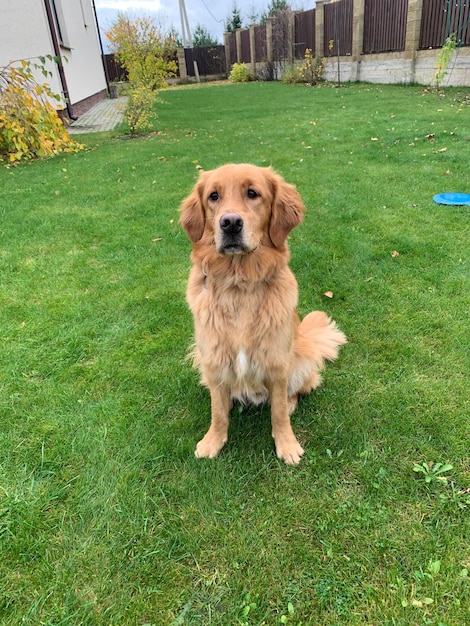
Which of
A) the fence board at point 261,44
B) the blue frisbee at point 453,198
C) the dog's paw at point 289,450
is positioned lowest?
the dog's paw at point 289,450

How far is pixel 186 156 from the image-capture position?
27.3 feet

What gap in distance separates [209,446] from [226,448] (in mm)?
102

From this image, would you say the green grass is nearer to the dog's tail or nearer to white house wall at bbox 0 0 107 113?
the dog's tail

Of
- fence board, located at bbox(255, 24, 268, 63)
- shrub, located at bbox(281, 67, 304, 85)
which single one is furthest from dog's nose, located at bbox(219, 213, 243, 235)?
fence board, located at bbox(255, 24, 268, 63)

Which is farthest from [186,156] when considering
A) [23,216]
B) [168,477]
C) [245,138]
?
[168,477]

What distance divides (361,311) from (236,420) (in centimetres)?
Answer: 148

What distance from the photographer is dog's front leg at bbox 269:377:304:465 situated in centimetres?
220

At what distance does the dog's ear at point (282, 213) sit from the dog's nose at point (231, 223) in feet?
0.89

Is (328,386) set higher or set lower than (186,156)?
lower

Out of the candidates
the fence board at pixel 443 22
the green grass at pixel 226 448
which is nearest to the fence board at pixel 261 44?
the fence board at pixel 443 22

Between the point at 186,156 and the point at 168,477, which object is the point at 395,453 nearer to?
the point at 168,477

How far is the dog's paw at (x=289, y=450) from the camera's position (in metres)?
2.18

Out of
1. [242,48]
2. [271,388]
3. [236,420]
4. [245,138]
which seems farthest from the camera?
[242,48]

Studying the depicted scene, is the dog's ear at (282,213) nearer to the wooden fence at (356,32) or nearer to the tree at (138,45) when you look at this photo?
the wooden fence at (356,32)
